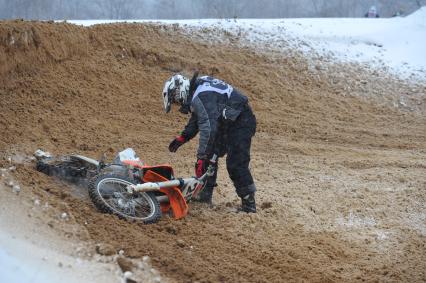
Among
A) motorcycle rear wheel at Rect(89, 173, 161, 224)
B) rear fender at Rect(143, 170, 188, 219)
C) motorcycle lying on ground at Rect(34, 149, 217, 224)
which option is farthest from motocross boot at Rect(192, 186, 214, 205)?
motorcycle rear wheel at Rect(89, 173, 161, 224)

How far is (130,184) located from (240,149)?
1578mm

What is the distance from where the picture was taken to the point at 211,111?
7.12m

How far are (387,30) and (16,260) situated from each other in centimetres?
1738

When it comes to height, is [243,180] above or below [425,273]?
above

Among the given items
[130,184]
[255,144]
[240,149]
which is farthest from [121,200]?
[255,144]

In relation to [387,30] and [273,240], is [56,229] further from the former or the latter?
[387,30]

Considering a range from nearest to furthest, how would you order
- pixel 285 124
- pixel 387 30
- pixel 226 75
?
pixel 285 124, pixel 226 75, pixel 387 30

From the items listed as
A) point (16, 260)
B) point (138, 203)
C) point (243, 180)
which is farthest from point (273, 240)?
point (16, 260)

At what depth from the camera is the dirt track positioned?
6.42 metres

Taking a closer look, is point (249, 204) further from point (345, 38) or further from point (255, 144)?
point (345, 38)

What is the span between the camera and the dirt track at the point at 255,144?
642 cm

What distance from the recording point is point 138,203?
6.77 meters

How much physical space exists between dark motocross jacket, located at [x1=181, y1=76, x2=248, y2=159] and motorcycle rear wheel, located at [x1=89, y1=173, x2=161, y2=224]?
3.02 ft

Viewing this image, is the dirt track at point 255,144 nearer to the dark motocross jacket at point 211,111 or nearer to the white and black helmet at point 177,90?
the dark motocross jacket at point 211,111
